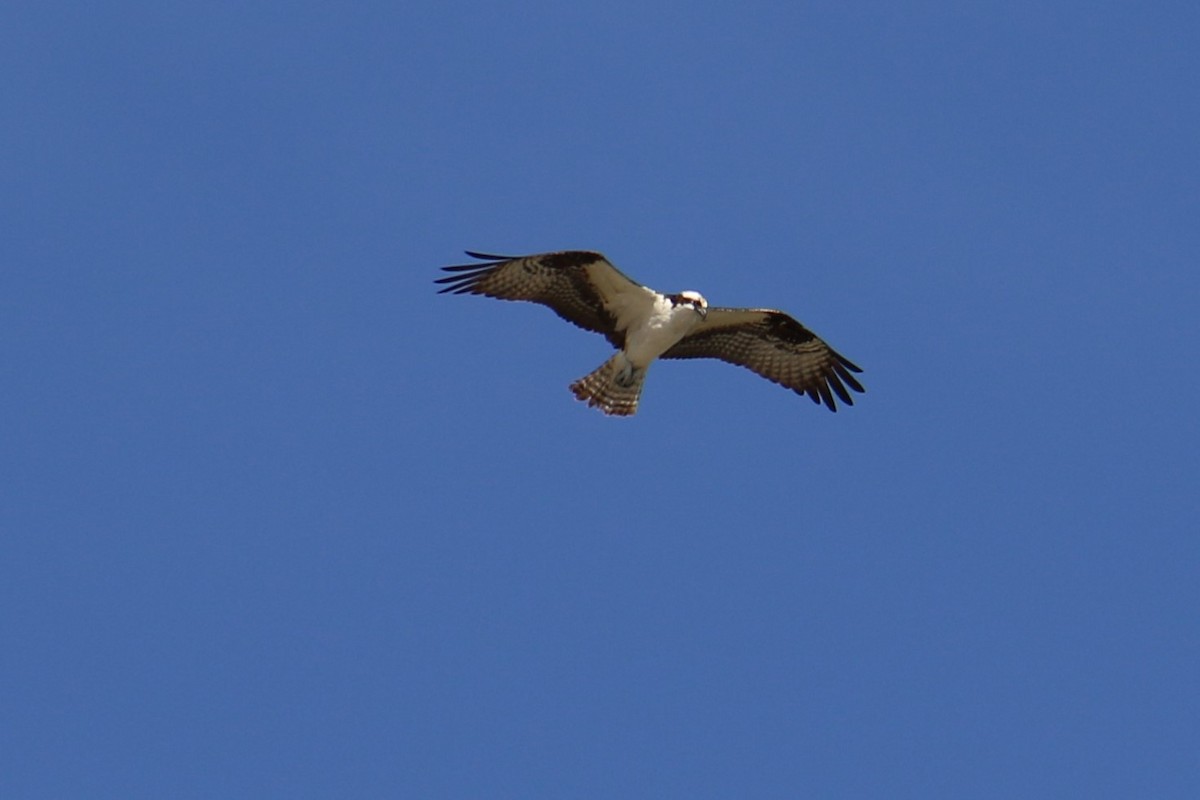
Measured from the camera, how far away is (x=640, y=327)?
20.2 m

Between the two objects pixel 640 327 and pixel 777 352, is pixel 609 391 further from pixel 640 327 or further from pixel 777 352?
pixel 777 352

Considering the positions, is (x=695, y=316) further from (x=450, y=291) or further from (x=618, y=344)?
(x=450, y=291)

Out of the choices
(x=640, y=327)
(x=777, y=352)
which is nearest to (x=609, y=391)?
(x=640, y=327)

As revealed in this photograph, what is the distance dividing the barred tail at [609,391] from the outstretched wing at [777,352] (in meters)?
0.54

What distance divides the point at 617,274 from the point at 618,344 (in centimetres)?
106

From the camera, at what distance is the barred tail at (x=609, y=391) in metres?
20.8

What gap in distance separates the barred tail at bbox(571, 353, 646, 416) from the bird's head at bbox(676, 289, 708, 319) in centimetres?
115

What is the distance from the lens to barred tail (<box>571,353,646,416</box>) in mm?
20766

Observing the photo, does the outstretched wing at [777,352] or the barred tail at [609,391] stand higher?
the outstretched wing at [777,352]

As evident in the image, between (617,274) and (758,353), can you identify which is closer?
(617,274)

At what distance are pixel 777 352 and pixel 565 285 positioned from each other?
8.74 feet

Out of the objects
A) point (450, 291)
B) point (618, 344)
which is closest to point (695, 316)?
point (618, 344)

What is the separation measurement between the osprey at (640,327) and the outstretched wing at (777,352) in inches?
0.4

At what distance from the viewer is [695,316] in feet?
65.8
